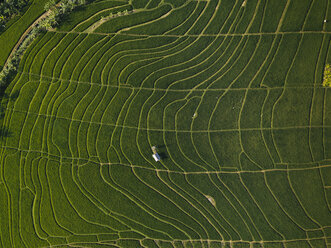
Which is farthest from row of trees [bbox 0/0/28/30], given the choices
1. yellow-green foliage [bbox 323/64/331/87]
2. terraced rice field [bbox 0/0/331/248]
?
yellow-green foliage [bbox 323/64/331/87]

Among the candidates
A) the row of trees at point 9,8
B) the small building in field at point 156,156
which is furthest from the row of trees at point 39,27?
the small building in field at point 156,156

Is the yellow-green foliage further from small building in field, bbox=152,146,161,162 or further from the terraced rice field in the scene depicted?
small building in field, bbox=152,146,161,162

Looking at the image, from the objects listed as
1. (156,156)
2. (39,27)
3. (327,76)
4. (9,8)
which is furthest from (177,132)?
(9,8)

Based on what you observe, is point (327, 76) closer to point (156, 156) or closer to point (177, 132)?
point (177, 132)

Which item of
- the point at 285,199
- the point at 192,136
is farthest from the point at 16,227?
the point at 285,199

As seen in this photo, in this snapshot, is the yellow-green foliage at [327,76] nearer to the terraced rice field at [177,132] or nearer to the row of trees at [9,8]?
the terraced rice field at [177,132]

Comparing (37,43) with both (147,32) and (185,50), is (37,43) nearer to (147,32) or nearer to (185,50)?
(147,32)
